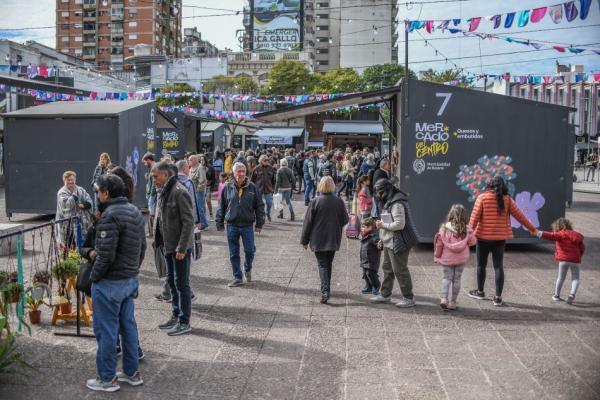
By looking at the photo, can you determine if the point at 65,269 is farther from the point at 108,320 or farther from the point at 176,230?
the point at 108,320

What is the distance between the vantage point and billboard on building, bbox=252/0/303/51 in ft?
375

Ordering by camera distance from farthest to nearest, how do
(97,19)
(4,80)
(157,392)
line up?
(97,19), (4,80), (157,392)

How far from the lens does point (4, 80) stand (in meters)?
11.8

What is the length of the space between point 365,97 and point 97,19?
315ft

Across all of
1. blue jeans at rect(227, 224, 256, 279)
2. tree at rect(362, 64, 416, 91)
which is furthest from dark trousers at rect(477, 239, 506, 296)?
tree at rect(362, 64, 416, 91)

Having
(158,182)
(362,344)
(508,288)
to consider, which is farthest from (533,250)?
(158,182)

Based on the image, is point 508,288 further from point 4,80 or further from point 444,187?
point 4,80

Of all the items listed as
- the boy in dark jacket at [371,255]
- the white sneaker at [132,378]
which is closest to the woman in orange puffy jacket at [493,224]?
the boy in dark jacket at [371,255]

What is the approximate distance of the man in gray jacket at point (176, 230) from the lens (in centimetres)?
652

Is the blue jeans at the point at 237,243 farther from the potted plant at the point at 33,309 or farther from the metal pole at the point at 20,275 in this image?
the metal pole at the point at 20,275

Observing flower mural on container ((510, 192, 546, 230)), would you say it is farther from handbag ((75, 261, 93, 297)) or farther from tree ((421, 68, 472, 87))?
tree ((421, 68, 472, 87))

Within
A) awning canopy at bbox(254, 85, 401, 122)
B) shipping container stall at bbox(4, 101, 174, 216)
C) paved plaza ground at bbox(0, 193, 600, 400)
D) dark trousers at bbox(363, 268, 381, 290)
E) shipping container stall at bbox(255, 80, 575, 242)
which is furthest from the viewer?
shipping container stall at bbox(4, 101, 174, 216)

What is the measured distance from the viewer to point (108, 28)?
9875 cm

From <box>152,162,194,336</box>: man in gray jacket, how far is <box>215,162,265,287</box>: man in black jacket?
211 cm
